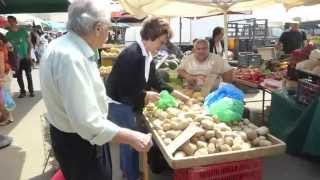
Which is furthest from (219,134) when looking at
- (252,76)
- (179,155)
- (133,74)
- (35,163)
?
(252,76)

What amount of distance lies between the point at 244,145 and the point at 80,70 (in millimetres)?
1424

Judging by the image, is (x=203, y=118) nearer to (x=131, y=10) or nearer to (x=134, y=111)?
(x=134, y=111)

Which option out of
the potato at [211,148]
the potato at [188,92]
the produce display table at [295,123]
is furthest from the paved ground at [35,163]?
the potato at [211,148]

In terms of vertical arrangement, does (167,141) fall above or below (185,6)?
below

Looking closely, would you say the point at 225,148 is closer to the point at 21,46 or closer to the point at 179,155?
the point at 179,155

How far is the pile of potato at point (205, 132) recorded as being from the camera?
268 cm

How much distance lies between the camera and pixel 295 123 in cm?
473

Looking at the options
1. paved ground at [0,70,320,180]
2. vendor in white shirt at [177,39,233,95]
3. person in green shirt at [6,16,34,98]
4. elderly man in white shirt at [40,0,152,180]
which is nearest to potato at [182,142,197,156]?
elderly man in white shirt at [40,0,152,180]

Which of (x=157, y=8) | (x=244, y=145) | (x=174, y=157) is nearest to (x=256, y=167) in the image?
(x=244, y=145)

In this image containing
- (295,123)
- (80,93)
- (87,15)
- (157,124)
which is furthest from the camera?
(295,123)

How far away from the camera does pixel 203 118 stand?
3.09 m

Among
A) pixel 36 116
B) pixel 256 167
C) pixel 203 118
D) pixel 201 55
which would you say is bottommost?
pixel 36 116

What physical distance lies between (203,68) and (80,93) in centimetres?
338

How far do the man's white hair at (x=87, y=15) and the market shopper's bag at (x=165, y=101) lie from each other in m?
1.75
